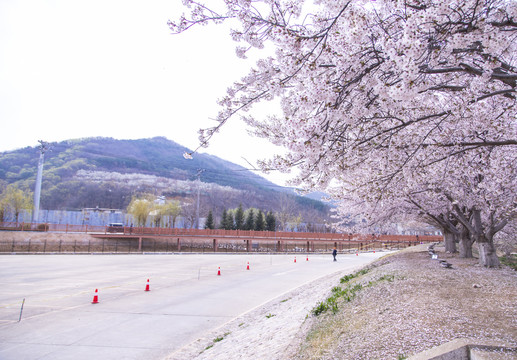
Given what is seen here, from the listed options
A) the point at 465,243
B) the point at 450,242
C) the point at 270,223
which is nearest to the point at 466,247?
the point at 465,243

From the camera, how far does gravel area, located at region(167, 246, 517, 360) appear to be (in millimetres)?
4953

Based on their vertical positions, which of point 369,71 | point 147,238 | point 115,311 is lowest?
point 147,238

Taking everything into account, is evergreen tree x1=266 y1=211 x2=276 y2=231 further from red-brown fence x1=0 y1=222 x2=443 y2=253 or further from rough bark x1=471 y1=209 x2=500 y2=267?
rough bark x1=471 y1=209 x2=500 y2=267

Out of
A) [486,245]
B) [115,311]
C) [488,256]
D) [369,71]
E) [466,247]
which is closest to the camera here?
[369,71]

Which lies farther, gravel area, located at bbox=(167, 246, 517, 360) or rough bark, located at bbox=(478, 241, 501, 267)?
rough bark, located at bbox=(478, 241, 501, 267)

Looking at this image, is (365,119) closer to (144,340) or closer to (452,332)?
(452,332)

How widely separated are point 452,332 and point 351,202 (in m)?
13.5

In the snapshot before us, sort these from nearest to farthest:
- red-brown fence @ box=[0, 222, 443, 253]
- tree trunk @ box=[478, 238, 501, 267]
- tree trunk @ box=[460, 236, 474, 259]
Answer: tree trunk @ box=[478, 238, 501, 267]
tree trunk @ box=[460, 236, 474, 259]
red-brown fence @ box=[0, 222, 443, 253]

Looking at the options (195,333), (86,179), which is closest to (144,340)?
(195,333)

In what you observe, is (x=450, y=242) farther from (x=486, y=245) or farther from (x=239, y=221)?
(x=239, y=221)

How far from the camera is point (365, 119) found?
5.58 metres

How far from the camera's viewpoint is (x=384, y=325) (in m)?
5.71

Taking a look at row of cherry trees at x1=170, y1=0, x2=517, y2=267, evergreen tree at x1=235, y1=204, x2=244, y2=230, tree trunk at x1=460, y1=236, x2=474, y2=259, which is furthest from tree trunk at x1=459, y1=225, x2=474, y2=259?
evergreen tree at x1=235, y1=204, x2=244, y2=230

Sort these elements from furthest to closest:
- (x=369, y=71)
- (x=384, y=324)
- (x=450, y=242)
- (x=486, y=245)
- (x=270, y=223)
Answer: (x=270, y=223)
(x=450, y=242)
(x=486, y=245)
(x=384, y=324)
(x=369, y=71)
